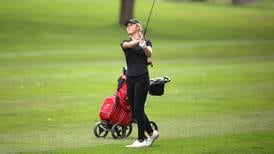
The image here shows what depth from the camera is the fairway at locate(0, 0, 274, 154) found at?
16250 mm

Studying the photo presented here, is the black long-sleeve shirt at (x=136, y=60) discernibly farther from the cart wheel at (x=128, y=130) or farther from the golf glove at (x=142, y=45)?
the cart wheel at (x=128, y=130)

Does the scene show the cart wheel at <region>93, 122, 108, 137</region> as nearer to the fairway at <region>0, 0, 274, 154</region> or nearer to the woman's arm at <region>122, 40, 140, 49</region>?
the fairway at <region>0, 0, 274, 154</region>

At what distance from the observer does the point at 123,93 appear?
1590cm

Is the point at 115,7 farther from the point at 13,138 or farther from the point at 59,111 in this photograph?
the point at 13,138

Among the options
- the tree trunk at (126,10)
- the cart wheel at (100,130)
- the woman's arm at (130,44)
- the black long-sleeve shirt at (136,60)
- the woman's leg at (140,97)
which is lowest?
the tree trunk at (126,10)

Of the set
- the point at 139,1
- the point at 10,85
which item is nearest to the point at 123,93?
Result: the point at 10,85

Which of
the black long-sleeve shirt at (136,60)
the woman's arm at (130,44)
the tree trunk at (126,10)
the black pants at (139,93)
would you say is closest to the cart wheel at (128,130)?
the black pants at (139,93)

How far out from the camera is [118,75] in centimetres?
3084

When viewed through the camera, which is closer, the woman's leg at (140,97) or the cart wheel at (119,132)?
the woman's leg at (140,97)

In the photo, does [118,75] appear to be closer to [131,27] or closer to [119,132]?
[119,132]

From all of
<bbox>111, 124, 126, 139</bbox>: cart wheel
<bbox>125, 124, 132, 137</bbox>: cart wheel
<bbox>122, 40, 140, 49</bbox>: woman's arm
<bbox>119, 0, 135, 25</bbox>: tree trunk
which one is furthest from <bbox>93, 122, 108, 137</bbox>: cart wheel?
<bbox>119, 0, 135, 25</bbox>: tree trunk

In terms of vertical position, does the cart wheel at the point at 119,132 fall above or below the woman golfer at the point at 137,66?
below

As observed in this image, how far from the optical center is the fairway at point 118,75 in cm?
1625

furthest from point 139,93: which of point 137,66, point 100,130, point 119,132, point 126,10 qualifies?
point 126,10
